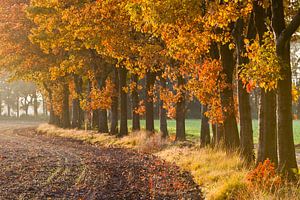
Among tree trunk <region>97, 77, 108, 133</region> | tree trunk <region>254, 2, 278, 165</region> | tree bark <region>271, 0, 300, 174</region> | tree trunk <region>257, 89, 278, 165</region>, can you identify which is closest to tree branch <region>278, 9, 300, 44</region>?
tree bark <region>271, 0, 300, 174</region>

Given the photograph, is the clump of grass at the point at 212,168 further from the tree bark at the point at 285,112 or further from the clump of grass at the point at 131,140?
the clump of grass at the point at 131,140

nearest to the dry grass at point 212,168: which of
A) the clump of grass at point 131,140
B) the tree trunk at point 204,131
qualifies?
the clump of grass at point 131,140

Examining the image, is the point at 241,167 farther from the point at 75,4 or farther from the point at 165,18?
the point at 75,4

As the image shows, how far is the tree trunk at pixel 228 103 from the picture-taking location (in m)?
18.4

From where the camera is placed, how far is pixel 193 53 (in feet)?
60.4

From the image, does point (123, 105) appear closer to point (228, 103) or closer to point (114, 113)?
point (114, 113)

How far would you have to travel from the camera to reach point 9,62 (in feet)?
134

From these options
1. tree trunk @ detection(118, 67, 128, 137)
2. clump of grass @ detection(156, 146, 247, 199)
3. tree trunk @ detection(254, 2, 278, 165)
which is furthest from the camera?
tree trunk @ detection(118, 67, 128, 137)

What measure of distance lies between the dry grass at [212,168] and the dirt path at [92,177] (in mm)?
502

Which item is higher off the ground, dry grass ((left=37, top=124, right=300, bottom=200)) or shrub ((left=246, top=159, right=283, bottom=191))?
shrub ((left=246, top=159, right=283, bottom=191))

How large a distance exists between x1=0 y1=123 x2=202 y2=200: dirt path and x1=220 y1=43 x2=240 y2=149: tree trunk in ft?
8.70

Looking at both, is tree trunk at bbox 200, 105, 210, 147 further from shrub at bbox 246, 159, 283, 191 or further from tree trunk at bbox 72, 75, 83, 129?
tree trunk at bbox 72, 75, 83, 129

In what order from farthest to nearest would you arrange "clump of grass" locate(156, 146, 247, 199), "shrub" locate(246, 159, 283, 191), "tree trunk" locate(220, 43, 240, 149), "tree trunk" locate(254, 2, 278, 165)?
"tree trunk" locate(220, 43, 240, 149), "tree trunk" locate(254, 2, 278, 165), "clump of grass" locate(156, 146, 247, 199), "shrub" locate(246, 159, 283, 191)

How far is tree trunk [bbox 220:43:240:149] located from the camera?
18.4 meters
